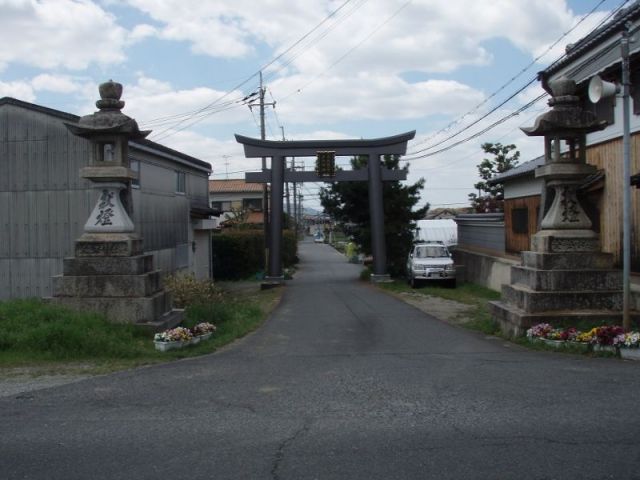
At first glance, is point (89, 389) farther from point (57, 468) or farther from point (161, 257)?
point (161, 257)

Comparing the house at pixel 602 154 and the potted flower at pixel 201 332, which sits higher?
the house at pixel 602 154

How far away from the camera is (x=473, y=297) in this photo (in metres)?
20.7

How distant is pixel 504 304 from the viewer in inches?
480

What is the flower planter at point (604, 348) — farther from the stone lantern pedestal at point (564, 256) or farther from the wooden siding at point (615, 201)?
the wooden siding at point (615, 201)

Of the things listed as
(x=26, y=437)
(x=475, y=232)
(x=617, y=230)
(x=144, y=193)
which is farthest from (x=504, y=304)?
(x=475, y=232)

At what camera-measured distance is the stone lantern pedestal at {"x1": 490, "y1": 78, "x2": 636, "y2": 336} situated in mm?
10797

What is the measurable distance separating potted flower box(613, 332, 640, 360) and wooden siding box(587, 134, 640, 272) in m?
6.23

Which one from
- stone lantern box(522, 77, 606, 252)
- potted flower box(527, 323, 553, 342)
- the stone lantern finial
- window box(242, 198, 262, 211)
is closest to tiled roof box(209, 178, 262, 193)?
window box(242, 198, 262, 211)

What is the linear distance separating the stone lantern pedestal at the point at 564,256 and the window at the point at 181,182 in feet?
52.5

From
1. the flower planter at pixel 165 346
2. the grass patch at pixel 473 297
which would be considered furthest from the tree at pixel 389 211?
the flower planter at pixel 165 346

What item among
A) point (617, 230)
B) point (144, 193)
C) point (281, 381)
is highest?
point (144, 193)

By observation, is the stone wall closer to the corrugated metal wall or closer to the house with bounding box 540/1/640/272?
the corrugated metal wall

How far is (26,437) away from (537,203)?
1923cm

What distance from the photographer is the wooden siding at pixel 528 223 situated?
2205 cm
